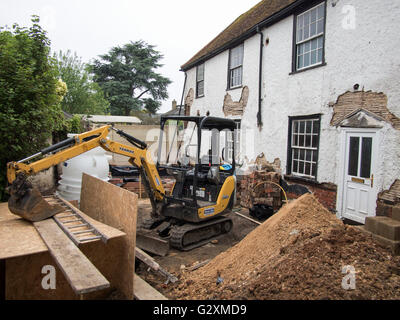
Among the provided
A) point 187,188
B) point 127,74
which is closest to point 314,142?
point 187,188

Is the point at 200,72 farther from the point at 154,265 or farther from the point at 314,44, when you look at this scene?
the point at 154,265

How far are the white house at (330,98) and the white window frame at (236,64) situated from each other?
Result: 8.3 inches

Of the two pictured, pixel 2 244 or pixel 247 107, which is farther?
pixel 247 107

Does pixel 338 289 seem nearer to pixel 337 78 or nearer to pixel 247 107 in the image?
pixel 337 78

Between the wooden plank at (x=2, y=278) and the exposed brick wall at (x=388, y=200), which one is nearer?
the wooden plank at (x=2, y=278)

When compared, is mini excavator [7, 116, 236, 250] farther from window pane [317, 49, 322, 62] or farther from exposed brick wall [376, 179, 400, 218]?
window pane [317, 49, 322, 62]

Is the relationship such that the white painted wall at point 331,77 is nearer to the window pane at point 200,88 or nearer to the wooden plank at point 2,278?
the window pane at point 200,88

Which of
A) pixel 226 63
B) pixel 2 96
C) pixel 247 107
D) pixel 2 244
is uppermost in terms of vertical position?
pixel 226 63

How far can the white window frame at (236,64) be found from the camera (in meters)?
11.9

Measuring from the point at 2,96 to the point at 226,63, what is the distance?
383 inches

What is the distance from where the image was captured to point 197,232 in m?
6.36

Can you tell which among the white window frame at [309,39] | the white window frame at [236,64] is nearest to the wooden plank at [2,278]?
the white window frame at [309,39]
